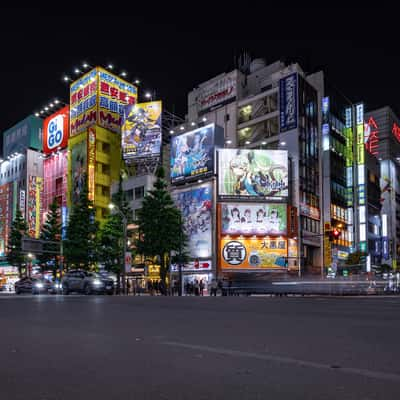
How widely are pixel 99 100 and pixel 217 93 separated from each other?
1741 centimetres

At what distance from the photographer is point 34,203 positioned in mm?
82375

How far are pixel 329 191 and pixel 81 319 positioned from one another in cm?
5967

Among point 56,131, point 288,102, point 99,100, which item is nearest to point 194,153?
point 288,102

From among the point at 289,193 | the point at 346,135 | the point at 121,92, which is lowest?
the point at 289,193

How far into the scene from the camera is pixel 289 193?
60.9 meters

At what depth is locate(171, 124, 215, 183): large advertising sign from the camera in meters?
57.9

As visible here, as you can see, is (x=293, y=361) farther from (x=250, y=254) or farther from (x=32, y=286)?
(x=250, y=254)

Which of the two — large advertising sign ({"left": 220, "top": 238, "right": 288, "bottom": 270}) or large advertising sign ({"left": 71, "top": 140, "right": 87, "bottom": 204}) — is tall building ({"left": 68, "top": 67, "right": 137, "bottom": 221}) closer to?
large advertising sign ({"left": 71, "top": 140, "right": 87, "bottom": 204})

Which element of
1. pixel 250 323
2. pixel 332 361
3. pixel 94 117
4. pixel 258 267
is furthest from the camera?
pixel 94 117

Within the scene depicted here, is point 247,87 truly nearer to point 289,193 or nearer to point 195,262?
point 289,193

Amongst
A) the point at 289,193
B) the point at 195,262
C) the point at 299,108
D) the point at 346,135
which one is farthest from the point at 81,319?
the point at 346,135

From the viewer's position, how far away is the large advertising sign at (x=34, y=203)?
3167 inches

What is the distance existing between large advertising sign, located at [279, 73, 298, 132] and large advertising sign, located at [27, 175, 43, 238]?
41.6 metres

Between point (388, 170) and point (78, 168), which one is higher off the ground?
point (388, 170)
